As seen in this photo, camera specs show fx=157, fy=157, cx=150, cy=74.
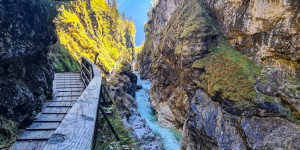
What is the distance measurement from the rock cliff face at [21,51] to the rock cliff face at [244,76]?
793cm

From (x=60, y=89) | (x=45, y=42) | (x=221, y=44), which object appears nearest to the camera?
(x=45, y=42)

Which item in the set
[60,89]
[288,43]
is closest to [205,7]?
[288,43]

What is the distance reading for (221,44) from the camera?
37.0 feet

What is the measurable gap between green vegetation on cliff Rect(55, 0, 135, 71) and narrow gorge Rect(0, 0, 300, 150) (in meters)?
1.75

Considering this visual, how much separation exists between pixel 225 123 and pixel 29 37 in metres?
8.45

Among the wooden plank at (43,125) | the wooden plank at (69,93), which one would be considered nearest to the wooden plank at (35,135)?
the wooden plank at (43,125)

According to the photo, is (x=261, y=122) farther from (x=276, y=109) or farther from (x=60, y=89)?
(x=60, y=89)

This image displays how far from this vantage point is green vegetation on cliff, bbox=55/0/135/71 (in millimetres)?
19156

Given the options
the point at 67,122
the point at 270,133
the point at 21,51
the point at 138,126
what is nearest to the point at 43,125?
the point at 21,51

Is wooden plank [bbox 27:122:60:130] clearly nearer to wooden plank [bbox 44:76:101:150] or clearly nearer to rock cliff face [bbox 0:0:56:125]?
rock cliff face [bbox 0:0:56:125]

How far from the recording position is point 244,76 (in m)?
8.37

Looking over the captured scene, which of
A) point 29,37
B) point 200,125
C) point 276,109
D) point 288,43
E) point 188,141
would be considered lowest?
point 188,141

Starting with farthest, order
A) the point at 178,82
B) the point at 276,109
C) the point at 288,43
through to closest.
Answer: the point at 178,82
the point at 288,43
the point at 276,109

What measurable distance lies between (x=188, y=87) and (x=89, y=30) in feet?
88.6
